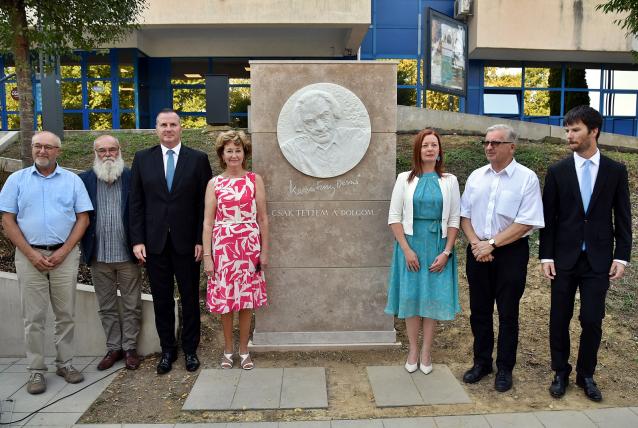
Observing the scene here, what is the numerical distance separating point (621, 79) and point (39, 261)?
21.0 metres

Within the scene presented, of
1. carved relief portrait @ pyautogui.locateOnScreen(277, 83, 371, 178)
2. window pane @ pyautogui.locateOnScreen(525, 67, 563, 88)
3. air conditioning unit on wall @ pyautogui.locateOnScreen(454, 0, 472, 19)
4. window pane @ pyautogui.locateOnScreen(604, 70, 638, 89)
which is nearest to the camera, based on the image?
carved relief portrait @ pyautogui.locateOnScreen(277, 83, 371, 178)

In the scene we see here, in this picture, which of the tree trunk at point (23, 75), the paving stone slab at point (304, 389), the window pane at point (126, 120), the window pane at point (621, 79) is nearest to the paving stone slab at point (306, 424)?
the paving stone slab at point (304, 389)

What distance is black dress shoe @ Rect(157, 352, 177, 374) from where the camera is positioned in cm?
414

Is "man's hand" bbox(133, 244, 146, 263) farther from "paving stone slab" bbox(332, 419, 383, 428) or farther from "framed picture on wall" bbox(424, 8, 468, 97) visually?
"framed picture on wall" bbox(424, 8, 468, 97)

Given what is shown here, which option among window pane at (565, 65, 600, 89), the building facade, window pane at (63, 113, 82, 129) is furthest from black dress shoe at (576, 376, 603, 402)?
window pane at (565, 65, 600, 89)

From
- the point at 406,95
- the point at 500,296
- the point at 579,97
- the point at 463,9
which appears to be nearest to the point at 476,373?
the point at 500,296

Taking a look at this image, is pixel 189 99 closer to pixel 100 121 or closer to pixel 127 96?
pixel 127 96

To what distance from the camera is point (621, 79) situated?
758 inches

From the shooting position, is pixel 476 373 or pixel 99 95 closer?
pixel 476 373

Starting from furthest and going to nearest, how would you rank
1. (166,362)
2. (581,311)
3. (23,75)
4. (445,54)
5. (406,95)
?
(406,95) < (445,54) < (23,75) < (166,362) < (581,311)

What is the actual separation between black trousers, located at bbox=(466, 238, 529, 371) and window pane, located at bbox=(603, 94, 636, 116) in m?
18.4

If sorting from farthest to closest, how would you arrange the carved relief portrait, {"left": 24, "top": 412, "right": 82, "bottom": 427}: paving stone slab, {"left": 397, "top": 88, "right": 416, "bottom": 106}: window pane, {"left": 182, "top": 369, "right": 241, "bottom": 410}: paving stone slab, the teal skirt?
{"left": 397, "top": 88, "right": 416, "bottom": 106}: window pane < the carved relief portrait < the teal skirt < {"left": 182, "top": 369, "right": 241, "bottom": 410}: paving stone slab < {"left": 24, "top": 412, "right": 82, "bottom": 427}: paving stone slab

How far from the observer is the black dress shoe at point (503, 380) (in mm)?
3771
